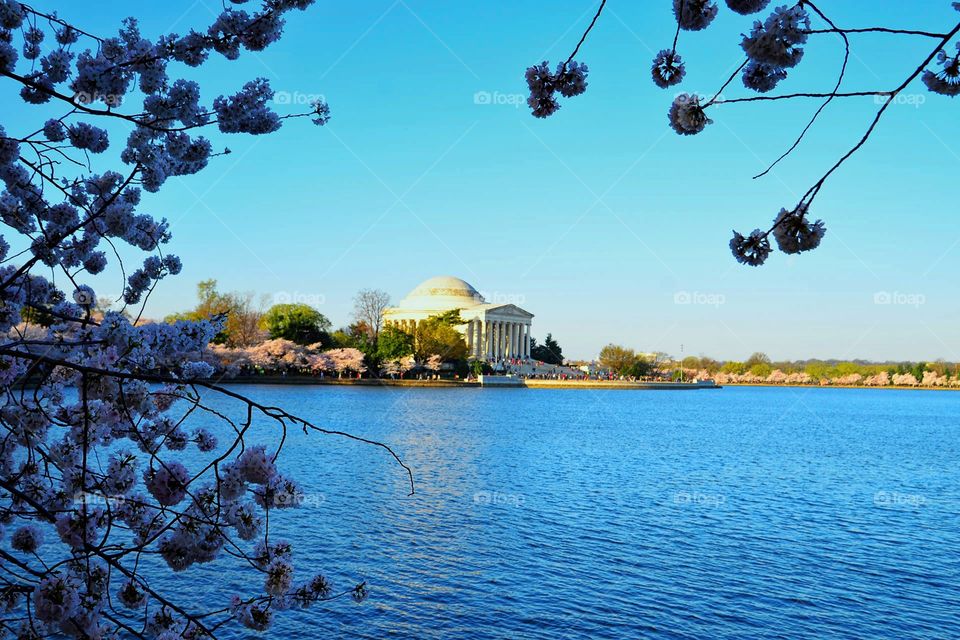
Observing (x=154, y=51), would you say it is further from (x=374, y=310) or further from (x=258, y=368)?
(x=374, y=310)

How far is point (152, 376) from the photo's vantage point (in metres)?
3.52

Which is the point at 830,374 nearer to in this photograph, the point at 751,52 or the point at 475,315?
the point at 475,315

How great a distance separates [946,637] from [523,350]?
12262 cm

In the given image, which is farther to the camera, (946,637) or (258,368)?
(258,368)

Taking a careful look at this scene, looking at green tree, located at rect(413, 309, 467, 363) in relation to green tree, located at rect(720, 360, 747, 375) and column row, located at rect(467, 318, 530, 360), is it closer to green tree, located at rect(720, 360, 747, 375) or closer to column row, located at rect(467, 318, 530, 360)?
column row, located at rect(467, 318, 530, 360)

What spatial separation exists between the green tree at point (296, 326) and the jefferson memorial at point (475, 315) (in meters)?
31.8

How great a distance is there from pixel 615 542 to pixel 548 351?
416 feet

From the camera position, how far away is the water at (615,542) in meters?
12.5

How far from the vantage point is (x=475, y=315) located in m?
126

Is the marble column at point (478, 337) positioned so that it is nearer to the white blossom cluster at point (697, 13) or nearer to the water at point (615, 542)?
the water at point (615, 542)

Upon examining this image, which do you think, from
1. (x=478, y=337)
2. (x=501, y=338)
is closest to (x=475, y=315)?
(x=478, y=337)

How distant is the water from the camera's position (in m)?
12.5

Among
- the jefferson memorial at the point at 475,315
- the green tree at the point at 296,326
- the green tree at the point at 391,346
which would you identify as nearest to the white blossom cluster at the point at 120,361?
the green tree at the point at 296,326

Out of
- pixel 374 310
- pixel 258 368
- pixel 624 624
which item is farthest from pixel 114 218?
pixel 374 310
